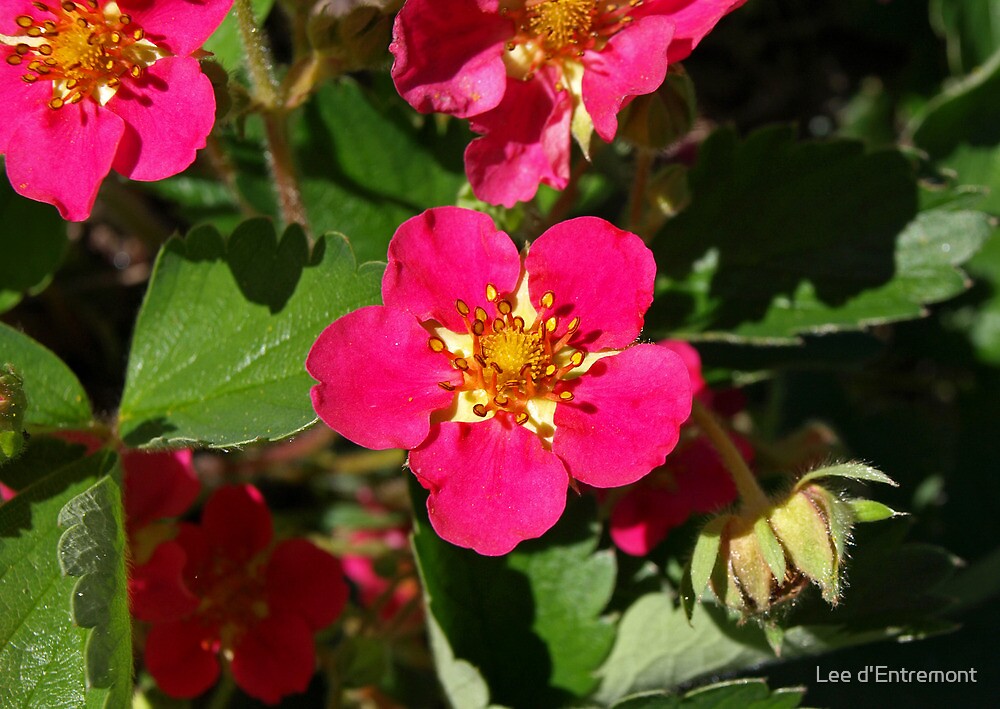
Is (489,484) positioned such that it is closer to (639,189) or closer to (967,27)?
(639,189)

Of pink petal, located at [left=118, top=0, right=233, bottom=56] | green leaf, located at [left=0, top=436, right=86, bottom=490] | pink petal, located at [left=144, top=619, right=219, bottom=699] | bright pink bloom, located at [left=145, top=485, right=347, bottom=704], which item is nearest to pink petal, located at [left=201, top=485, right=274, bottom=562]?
bright pink bloom, located at [left=145, top=485, right=347, bottom=704]

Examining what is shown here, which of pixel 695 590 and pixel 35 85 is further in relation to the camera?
pixel 35 85

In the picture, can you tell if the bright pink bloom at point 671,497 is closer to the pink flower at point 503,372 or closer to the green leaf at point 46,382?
the pink flower at point 503,372

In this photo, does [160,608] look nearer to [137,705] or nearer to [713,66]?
[137,705]

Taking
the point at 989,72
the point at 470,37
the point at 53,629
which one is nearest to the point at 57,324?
the point at 53,629

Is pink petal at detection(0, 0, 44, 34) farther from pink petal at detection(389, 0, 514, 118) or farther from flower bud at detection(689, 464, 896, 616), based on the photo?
flower bud at detection(689, 464, 896, 616)
